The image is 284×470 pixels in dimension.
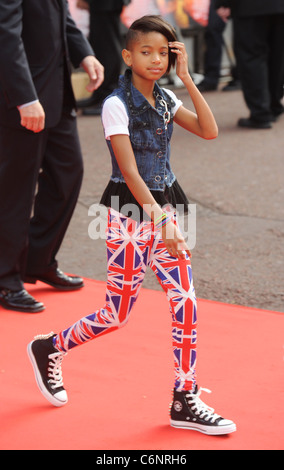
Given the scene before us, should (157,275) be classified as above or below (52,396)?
above

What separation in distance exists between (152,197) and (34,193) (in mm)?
1576

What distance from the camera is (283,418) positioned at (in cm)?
297

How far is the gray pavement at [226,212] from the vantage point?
476 centimetres

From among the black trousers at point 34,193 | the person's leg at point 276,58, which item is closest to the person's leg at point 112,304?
the black trousers at point 34,193

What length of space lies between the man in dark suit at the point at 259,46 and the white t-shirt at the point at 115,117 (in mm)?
5767

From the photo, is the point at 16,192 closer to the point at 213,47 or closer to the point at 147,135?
the point at 147,135

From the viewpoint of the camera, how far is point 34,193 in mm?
4250

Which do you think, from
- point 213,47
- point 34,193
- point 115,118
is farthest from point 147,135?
point 213,47

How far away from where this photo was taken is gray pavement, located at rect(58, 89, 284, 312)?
Result: 15.6ft

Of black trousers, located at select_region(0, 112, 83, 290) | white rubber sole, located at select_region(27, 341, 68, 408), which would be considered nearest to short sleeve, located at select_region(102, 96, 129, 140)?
white rubber sole, located at select_region(27, 341, 68, 408)

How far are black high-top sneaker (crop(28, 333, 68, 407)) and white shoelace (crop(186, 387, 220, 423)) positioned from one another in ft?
1.76

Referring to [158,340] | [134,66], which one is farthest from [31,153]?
[134,66]

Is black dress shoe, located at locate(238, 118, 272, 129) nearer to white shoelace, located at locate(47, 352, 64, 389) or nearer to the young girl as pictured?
the young girl
